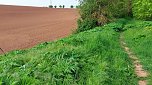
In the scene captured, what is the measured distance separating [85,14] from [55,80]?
79.0 feet

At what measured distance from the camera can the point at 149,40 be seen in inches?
631

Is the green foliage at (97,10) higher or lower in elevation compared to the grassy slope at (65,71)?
lower

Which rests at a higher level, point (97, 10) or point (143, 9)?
point (97, 10)

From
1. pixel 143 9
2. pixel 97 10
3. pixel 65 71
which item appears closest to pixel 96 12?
pixel 97 10

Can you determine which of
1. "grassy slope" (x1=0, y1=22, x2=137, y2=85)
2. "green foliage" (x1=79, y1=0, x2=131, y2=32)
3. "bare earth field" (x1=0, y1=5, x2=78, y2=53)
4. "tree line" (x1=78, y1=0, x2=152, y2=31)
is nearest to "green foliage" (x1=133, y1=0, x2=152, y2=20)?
"tree line" (x1=78, y1=0, x2=152, y2=31)

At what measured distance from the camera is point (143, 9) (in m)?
36.9

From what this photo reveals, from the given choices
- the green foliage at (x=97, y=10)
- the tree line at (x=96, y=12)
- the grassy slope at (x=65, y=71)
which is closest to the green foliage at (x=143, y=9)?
the tree line at (x=96, y=12)

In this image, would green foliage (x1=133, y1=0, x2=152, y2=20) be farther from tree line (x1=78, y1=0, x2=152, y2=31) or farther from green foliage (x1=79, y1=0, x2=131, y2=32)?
green foliage (x1=79, y1=0, x2=131, y2=32)

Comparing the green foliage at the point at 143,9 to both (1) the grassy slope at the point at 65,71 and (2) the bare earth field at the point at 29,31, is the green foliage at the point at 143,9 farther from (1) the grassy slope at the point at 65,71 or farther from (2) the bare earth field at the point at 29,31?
(1) the grassy slope at the point at 65,71

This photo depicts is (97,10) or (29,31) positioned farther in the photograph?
(29,31)

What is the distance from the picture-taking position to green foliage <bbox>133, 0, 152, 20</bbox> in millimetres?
34656

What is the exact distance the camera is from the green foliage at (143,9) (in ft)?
114

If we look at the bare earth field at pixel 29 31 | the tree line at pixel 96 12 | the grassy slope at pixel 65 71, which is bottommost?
the bare earth field at pixel 29 31

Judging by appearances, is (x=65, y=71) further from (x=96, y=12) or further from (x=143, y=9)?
(x=143, y=9)
